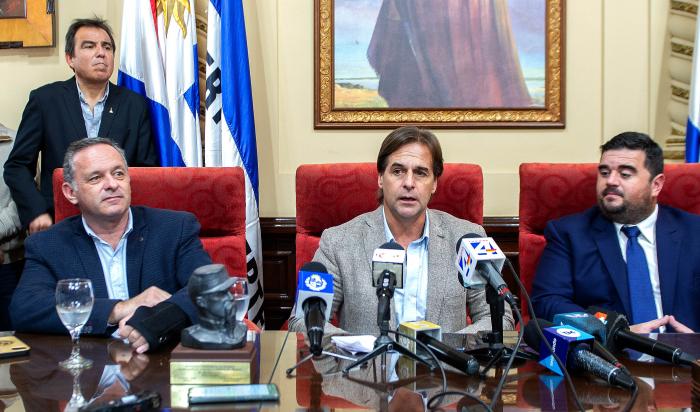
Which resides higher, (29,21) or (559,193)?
(29,21)

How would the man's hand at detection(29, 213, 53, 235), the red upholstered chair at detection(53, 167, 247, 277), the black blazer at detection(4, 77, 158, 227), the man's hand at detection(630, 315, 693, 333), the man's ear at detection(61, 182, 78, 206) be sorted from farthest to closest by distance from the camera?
the black blazer at detection(4, 77, 158, 227)
the man's hand at detection(29, 213, 53, 235)
the red upholstered chair at detection(53, 167, 247, 277)
the man's ear at detection(61, 182, 78, 206)
the man's hand at detection(630, 315, 693, 333)

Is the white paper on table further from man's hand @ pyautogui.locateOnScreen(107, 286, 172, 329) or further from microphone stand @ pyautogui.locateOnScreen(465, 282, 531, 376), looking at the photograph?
man's hand @ pyautogui.locateOnScreen(107, 286, 172, 329)

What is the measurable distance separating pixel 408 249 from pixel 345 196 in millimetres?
360

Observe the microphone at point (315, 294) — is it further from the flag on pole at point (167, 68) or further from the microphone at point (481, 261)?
the flag on pole at point (167, 68)

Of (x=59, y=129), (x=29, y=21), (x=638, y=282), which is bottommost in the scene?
(x=638, y=282)

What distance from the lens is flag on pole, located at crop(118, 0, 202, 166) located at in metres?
3.69

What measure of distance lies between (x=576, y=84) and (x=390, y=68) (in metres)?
1.02

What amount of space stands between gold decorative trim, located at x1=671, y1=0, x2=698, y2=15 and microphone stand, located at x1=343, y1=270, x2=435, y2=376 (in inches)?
119

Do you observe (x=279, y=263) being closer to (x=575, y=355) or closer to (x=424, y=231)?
(x=424, y=231)

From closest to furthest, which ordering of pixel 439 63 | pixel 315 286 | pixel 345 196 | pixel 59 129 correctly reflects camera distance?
pixel 315 286
pixel 345 196
pixel 59 129
pixel 439 63

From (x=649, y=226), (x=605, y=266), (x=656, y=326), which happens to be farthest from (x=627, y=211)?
(x=656, y=326)

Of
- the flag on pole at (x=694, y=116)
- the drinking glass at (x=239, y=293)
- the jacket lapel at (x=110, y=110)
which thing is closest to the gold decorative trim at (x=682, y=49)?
the flag on pole at (x=694, y=116)

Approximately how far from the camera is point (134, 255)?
241cm

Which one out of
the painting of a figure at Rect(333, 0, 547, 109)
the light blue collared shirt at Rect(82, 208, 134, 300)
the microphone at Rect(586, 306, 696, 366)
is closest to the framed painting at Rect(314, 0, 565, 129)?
the painting of a figure at Rect(333, 0, 547, 109)
